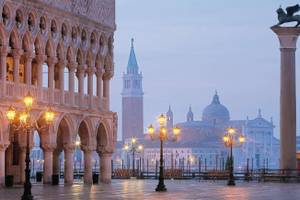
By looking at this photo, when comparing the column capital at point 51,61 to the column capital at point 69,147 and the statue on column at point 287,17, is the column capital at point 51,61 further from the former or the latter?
the statue on column at point 287,17

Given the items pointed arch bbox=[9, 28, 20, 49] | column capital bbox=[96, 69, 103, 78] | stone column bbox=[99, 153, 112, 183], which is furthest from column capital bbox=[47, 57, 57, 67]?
stone column bbox=[99, 153, 112, 183]

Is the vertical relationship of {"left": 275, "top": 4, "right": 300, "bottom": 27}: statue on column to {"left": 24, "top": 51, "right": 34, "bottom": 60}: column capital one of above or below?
above

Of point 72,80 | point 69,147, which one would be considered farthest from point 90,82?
point 69,147

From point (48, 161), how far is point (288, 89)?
13.9m

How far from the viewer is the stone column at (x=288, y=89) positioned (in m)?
51.2

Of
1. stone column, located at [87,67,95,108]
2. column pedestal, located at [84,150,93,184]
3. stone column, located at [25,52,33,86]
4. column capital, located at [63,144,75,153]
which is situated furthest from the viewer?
stone column, located at [87,67,95,108]

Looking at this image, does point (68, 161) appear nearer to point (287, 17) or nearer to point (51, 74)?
point (51, 74)

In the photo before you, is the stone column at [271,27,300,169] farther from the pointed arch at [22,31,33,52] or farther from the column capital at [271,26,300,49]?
the pointed arch at [22,31,33,52]

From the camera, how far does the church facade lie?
1671 inches

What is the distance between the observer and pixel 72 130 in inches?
1885

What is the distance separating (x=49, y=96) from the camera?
4572 centimetres

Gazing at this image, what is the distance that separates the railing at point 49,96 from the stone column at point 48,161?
216cm

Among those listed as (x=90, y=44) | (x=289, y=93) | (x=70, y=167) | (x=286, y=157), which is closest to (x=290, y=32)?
(x=289, y=93)

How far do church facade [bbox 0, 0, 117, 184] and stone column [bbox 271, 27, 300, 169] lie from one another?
Result: 9.40 m
